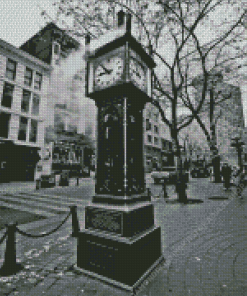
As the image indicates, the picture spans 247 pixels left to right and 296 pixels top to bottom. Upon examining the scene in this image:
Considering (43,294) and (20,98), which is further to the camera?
(20,98)

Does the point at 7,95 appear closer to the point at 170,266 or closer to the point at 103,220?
the point at 103,220

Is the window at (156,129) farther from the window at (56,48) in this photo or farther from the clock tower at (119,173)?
the clock tower at (119,173)

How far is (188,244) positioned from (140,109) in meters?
3.09

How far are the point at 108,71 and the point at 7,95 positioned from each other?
19596mm

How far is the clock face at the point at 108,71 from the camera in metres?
2.65

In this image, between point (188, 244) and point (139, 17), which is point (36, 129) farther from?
point (188, 244)

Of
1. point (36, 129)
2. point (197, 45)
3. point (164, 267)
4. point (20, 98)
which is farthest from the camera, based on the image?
point (36, 129)

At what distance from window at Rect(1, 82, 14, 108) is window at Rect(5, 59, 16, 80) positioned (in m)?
1.02

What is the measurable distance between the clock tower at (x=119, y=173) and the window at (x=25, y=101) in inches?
777

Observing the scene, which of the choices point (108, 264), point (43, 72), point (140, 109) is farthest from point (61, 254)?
point (43, 72)

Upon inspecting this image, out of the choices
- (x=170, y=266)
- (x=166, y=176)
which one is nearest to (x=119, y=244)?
(x=170, y=266)

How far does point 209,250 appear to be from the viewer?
132 inches

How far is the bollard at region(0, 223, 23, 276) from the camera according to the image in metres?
2.72

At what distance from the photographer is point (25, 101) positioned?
64.1 feet
